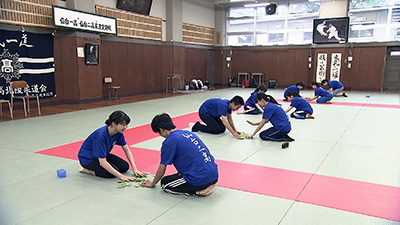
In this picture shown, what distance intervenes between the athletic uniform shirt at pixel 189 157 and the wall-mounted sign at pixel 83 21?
934 cm

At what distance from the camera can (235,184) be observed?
14.1 feet

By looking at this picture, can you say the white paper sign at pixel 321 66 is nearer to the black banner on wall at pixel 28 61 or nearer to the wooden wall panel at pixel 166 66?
the wooden wall panel at pixel 166 66

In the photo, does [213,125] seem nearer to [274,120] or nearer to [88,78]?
[274,120]

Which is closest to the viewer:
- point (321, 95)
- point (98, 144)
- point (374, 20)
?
point (98, 144)

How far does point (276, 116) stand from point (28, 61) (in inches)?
358

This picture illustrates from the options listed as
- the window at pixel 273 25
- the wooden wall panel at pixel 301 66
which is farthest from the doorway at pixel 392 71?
the window at pixel 273 25

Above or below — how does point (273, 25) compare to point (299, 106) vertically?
above

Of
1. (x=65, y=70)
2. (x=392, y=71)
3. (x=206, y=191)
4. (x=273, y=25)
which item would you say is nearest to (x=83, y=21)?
(x=65, y=70)

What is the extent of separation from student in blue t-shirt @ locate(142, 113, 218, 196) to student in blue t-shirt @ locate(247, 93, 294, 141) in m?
2.93

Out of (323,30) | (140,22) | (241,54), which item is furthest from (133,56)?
(323,30)

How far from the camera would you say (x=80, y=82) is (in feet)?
40.3

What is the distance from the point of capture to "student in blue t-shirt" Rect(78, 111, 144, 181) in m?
4.03

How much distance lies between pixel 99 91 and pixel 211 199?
35.1 feet

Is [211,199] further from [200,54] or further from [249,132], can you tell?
[200,54]
